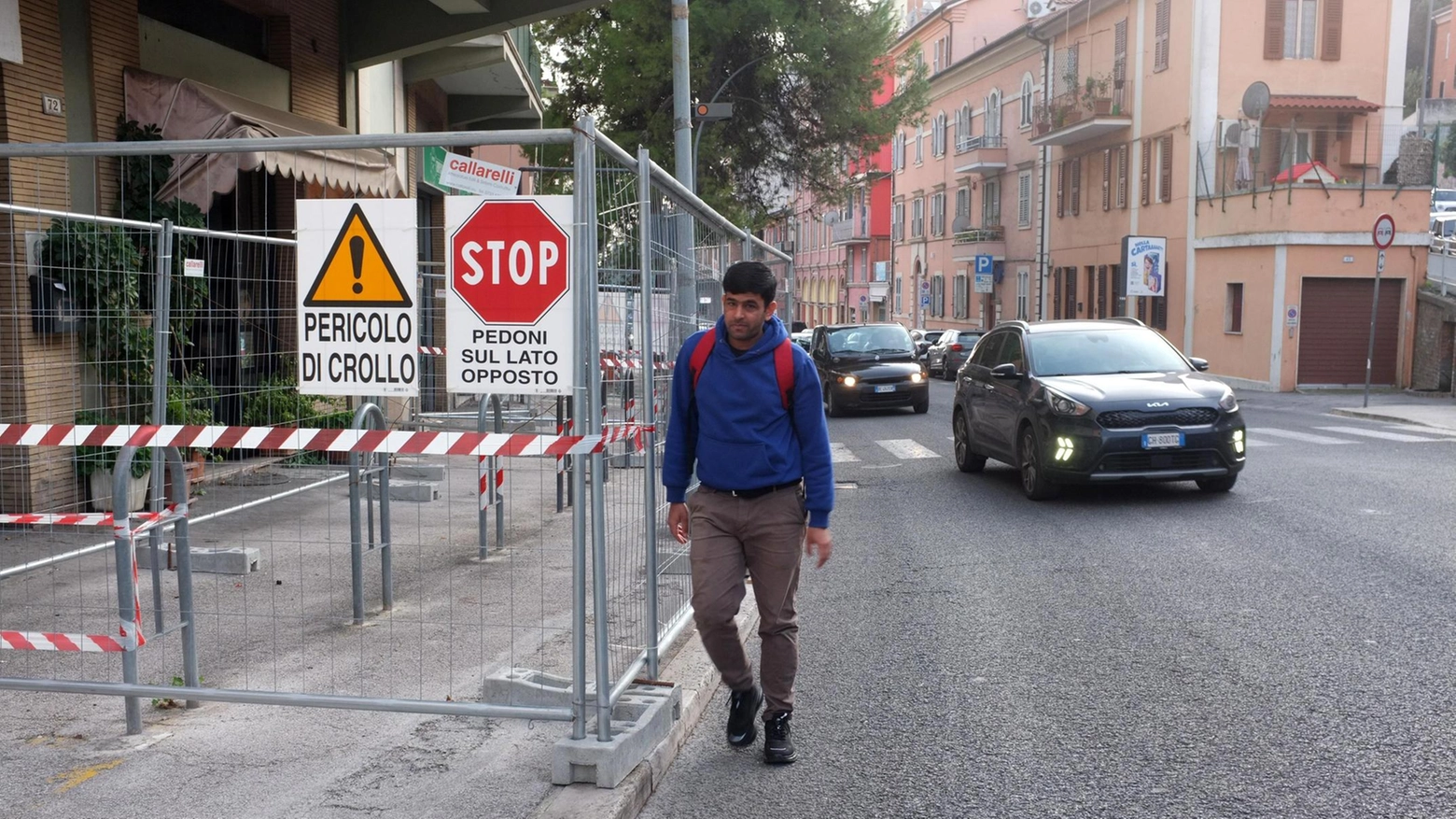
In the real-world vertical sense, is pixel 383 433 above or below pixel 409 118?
below

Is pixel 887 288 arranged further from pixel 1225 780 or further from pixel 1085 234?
pixel 1225 780

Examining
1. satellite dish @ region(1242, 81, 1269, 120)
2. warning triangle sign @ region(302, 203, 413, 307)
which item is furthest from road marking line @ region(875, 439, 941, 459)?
satellite dish @ region(1242, 81, 1269, 120)

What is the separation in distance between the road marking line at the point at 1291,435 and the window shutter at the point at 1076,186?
27542 mm

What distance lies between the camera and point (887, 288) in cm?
7006

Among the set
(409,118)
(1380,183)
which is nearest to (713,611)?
(409,118)

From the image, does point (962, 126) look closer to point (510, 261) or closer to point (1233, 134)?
point (1233, 134)

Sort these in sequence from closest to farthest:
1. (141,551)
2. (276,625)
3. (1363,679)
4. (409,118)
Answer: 1. (1363,679)
2. (276,625)
3. (141,551)
4. (409,118)

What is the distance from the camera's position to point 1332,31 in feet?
118

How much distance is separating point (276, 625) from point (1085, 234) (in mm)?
41364

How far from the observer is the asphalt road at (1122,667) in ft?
15.6

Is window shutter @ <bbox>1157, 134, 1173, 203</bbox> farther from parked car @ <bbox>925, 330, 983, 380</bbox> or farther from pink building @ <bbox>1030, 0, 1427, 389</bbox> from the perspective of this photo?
parked car @ <bbox>925, 330, 983, 380</bbox>

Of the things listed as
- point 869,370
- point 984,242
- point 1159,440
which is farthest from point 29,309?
point 984,242

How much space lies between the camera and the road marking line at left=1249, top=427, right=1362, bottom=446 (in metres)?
17.2

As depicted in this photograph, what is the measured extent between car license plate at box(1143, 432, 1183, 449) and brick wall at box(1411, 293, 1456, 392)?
20.5m
